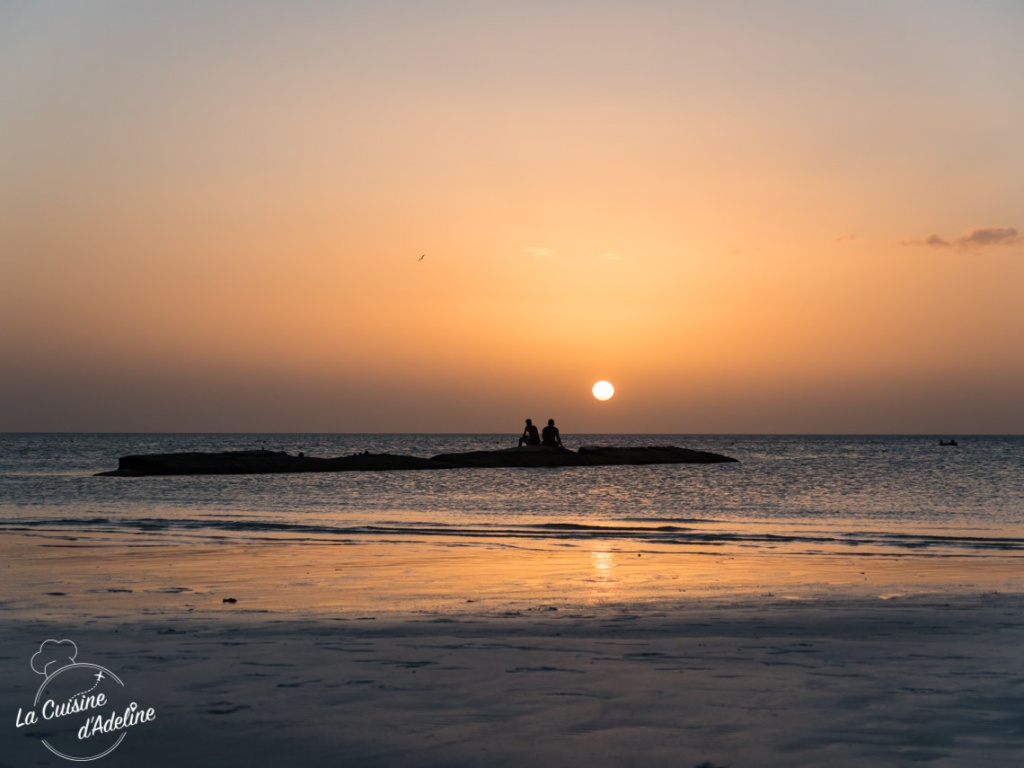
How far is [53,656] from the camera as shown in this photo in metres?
8.78

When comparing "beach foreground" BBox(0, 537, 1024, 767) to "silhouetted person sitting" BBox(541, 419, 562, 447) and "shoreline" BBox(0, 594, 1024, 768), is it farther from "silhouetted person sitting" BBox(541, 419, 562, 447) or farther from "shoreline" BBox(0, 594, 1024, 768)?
"silhouetted person sitting" BBox(541, 419, 562, 447)

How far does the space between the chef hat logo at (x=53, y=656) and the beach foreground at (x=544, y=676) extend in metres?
0.12

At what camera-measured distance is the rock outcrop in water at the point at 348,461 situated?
47.9 m

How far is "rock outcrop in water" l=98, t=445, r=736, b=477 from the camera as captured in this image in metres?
47.9

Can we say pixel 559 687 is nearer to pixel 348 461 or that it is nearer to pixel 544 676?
pixel 544 676

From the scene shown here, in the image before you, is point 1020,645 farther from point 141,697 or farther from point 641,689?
point 141,697

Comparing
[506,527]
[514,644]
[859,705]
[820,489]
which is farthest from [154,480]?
[859,705]

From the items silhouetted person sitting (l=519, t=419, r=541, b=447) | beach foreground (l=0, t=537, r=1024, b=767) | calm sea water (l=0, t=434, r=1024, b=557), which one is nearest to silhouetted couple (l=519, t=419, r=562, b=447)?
silhouetted person sitting (l=519, t=419, r=541, b=447)

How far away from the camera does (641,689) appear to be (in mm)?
7855

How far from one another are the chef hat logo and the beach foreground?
0.12 meters

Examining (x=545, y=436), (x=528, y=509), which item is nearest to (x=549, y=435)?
(x=545, y=436)

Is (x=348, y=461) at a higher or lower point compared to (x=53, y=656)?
higher

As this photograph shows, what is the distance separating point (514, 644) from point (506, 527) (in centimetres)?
1572

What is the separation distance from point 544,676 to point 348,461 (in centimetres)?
4695
